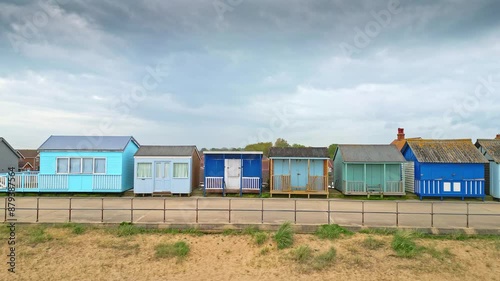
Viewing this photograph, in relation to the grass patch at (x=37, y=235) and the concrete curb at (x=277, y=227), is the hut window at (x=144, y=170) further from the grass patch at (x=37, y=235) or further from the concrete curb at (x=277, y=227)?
the grass patch at (x=37, y=235)

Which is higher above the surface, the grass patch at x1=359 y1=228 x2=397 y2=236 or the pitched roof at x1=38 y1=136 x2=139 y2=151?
the pitched roof at x1=38 y1=136 x2=139 y2=151

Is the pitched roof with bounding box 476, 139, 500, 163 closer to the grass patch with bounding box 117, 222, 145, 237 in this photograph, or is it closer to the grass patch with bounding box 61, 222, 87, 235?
the grass patch with bounding box 117, 222, 145, 237

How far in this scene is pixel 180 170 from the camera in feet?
66.9

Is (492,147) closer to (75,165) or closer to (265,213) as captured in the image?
(265,213)

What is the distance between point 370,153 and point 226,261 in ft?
45.7

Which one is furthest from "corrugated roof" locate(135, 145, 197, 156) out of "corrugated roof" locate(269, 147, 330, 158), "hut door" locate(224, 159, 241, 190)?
"corrugated roof" locate(269, 147, 330, 158)

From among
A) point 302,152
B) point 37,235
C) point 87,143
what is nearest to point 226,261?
point 37,235

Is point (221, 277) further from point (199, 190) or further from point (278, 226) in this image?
point (199, 190)

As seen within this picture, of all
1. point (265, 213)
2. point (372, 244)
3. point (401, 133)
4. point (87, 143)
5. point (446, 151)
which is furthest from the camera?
point (401, 133)

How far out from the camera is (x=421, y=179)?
19719 mm

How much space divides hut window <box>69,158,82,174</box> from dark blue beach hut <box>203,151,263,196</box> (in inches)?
319

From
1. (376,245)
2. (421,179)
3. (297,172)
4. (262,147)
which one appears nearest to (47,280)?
(376,245)

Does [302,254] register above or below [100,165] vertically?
below

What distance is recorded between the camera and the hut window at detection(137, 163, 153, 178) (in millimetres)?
20234
